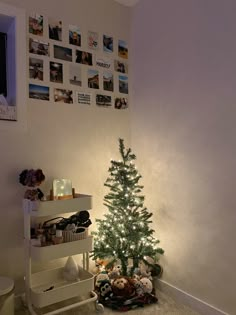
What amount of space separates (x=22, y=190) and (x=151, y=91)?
136cm

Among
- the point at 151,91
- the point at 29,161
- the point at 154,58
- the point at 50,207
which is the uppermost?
the point at 154,58

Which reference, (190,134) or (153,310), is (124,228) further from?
(190,134)

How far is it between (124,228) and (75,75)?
1.33 meters

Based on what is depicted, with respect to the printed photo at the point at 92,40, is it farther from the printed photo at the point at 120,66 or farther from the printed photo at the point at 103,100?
the printed photo at the point at 103,100

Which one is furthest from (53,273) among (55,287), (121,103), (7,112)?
(121,103)

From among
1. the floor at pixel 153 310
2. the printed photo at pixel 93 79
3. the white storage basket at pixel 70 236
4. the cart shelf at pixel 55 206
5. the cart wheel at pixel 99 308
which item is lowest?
the floor at pixel 153 310

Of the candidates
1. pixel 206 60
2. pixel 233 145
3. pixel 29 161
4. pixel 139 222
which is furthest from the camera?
pixel 139 222

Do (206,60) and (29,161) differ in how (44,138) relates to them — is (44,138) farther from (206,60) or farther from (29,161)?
(206,60)

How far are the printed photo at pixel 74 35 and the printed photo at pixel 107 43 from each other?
248mm

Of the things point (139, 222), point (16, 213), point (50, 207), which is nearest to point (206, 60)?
point (139, 222)

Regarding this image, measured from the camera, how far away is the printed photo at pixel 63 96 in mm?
2168

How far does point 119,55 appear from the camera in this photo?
8.27 ft

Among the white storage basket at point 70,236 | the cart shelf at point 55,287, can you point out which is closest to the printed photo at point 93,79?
the white storage basket at point 70,236

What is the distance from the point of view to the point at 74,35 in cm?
→ 226
